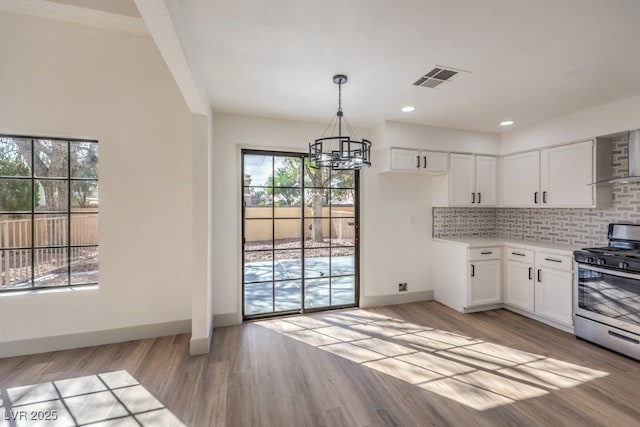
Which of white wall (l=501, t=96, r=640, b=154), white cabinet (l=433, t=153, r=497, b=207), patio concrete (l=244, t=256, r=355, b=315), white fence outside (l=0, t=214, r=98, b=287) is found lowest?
patio concrete (l=244, t=256, r=355, b=315)

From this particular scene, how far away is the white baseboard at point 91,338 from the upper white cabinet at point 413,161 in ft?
10.6

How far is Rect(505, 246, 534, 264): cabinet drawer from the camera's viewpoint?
11.9 feet

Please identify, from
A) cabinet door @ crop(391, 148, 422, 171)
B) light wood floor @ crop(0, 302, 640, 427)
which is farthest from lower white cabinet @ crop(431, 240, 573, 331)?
cabinet door @ crop(391, 148, 422, 171)

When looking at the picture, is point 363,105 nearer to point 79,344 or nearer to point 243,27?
point 243,27

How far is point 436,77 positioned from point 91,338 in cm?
429

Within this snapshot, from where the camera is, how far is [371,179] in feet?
13.3

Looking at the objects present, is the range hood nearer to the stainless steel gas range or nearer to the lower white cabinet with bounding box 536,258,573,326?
the stainless steel gas range

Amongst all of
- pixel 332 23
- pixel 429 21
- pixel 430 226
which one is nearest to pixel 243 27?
pixel 332 23

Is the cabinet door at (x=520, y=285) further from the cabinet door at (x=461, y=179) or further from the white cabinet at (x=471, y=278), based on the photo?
the cabinet door at (x=461, y=179)

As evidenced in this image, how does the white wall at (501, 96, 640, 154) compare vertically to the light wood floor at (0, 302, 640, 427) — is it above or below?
above

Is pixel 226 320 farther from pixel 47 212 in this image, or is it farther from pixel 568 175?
pixel 568 175

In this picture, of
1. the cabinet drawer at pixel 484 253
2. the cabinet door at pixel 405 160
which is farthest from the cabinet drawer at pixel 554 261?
the cabinet door at pixel 405 160

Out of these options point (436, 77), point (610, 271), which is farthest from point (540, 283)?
point (436, 77)

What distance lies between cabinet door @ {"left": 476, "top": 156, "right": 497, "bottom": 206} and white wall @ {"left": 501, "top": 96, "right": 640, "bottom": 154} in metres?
0.31
